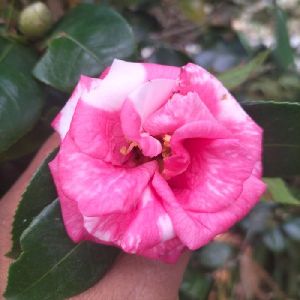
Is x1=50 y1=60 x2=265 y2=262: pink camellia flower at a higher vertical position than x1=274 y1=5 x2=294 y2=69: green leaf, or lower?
higher

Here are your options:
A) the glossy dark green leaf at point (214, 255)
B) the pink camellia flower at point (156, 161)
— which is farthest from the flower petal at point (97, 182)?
the glossy dark green leaf at point (214, 255)

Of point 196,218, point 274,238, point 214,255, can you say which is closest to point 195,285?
point 214,255

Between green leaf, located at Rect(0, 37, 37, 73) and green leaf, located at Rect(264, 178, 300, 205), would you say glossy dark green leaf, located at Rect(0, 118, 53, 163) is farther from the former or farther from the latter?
green leaf, located at Rect(264, 178, 300, 205)

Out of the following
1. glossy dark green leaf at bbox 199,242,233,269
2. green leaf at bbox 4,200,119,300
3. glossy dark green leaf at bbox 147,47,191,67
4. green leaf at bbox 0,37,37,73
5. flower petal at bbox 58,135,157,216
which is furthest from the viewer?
glossy dark green leaf at bbox 199,242,233,269

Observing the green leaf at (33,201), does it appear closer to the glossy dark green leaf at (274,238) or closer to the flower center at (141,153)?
the flower center at (141,153)

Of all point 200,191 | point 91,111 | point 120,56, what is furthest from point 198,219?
point 120,56

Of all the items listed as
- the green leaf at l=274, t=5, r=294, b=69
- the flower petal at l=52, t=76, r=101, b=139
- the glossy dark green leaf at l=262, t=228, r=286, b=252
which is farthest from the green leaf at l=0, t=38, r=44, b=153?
the glossy dark green leaf at l=262, t=228, r=286, b=252

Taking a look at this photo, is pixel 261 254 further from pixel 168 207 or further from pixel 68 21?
pixel 168 207
